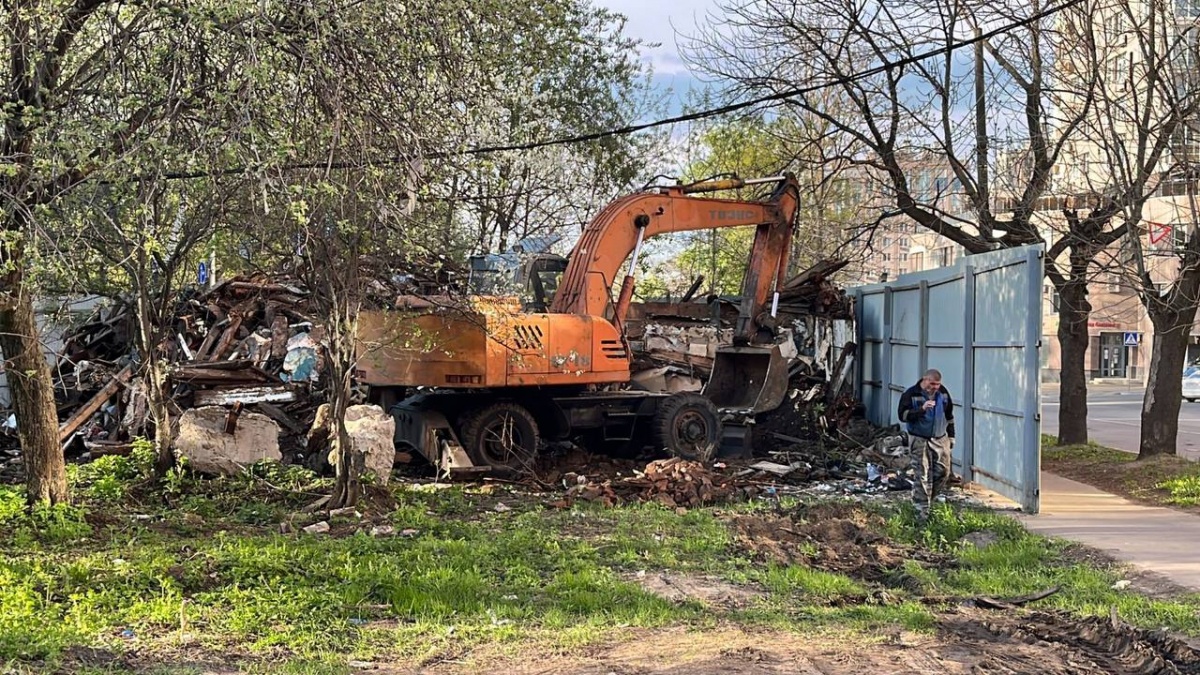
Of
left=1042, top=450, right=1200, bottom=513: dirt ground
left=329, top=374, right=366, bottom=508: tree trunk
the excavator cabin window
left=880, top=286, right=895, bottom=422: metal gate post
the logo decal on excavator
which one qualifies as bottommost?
left=1042, top=450, right=1200, bottom=513: dirt ground

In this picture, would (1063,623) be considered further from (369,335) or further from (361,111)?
(369,335)

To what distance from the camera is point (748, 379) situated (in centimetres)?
1645

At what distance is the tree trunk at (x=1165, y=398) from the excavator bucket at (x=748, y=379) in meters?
4.99

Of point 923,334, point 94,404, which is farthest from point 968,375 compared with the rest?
point 94,404

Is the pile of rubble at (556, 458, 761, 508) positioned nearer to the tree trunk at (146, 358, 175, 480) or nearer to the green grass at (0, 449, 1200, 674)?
the green grass at (0, 449, 1200, 674)

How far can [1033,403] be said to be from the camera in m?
10.4

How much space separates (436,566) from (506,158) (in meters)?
4.15

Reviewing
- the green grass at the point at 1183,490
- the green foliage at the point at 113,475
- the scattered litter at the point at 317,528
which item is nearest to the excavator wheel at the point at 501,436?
the scattered litter at the point at 317,528

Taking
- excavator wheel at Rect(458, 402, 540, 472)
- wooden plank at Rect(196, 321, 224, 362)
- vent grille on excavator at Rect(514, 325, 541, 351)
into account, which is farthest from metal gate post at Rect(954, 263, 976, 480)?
wooden plank at Rect(196, 321, 224, 362)

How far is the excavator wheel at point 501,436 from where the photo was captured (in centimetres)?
1322

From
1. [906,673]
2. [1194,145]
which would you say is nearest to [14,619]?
[906,673]

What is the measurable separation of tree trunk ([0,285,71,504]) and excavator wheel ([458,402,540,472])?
15.3 feet

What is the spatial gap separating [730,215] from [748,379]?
8.32 feet

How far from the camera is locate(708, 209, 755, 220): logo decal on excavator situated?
51.9ft
